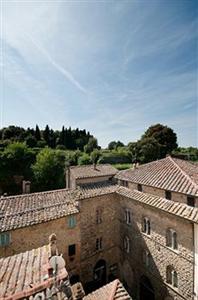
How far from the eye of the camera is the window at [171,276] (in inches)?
597

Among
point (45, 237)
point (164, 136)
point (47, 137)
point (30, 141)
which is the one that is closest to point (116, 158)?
point (164, 136)

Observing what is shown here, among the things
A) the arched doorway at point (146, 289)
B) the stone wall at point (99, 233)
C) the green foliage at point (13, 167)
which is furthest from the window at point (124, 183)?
the green foliage at point (13, 167)

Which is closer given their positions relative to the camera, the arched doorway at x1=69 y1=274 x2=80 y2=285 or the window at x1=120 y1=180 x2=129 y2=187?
the arched doorway at x1=69 y1=274 x2=80 y2=285

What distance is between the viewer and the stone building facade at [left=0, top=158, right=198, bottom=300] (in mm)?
14438

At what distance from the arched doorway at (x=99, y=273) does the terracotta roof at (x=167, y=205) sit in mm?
7749

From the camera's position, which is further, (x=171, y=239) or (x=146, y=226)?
(x=146, y=226)

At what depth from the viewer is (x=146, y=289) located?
18297mm

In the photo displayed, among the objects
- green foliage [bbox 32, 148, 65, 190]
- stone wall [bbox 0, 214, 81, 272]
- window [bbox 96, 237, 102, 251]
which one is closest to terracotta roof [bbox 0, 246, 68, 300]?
stone wall [bbox 0, 214, 81, 272]

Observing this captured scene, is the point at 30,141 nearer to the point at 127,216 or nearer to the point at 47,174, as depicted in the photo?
the point at 47,174

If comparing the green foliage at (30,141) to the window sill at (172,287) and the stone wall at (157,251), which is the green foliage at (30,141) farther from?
the window sill at (172,287)

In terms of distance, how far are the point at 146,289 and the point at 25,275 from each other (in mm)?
15933

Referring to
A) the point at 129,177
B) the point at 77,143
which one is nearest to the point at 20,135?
the point at 77,143

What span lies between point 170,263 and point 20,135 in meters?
55.8

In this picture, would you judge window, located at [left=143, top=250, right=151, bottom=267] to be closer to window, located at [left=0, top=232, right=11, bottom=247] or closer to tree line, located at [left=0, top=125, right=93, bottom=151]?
window, located at [left=0, top=232, right=11, bottom=247]
